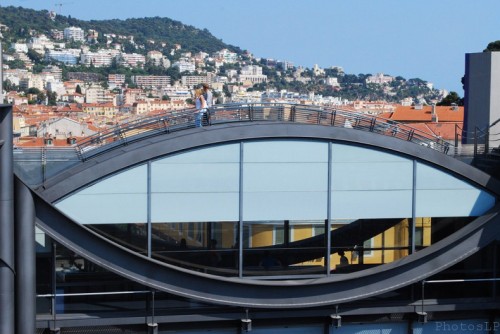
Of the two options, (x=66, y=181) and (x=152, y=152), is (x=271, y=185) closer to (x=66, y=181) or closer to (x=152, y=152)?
(x=152, y=152)

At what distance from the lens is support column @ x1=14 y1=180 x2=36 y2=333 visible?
33.3 ft

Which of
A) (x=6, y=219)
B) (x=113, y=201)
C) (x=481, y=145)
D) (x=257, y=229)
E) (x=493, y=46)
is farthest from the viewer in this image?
(x=493, y=46)

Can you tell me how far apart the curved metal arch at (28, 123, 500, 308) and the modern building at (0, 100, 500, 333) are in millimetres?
16

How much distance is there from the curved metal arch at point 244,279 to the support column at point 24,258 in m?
0.17

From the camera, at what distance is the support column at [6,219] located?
9891mm

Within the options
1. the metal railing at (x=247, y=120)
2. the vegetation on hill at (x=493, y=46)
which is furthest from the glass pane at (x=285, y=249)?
the vegetation on hill at (x=493, y=46)

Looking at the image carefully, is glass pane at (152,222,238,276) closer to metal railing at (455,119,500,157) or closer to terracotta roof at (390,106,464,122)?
metal railing at (455,119,500,157)

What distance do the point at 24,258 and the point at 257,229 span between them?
9.08 feet

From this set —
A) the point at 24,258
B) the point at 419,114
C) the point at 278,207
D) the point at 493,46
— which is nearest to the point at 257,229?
the point at 278,207

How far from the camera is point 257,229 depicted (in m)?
11.4

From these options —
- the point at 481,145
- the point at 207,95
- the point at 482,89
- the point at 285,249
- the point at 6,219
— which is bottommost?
the point at 285,249

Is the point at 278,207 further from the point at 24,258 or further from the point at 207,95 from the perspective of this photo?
the point at 24,258

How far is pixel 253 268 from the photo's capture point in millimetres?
11453

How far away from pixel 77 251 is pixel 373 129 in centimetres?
382
